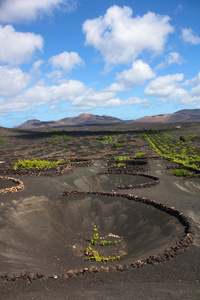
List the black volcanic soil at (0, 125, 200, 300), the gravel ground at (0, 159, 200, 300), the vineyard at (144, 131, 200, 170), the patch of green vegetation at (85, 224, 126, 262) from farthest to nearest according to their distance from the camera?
the vineyard at (144, 131, 200, 170)
the patch of green vegetation at (85, 224, 126, 262)
the black volcanic soil at (0, 125, 200, 300)
the gravel ground at (0, 159, 200, 300)

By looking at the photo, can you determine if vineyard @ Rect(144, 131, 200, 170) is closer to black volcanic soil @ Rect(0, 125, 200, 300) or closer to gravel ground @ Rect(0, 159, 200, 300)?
black volcanic soil @ Rect(0, 125, 200, 300)

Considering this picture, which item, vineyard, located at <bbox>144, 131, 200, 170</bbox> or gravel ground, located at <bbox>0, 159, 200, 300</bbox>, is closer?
gravel ground, located at <bbox>0, 159, 200, 300</bbox>

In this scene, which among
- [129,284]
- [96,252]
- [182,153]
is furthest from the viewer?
[182,153]

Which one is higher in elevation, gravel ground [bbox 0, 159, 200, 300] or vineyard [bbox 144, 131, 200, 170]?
vineyard [bbox 144, 131, 200, 170]

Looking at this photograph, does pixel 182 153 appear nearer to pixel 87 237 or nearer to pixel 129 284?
pixel 87 237

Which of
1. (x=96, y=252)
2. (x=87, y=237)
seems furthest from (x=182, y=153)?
(x=96, y=252)

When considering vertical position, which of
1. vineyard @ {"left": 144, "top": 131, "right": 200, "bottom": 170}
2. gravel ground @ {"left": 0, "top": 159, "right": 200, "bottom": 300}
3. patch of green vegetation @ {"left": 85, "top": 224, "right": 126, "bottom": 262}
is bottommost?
patch of green vegetation @ {"left": 85, "top": 224, "right": 126, "bottom": 262}

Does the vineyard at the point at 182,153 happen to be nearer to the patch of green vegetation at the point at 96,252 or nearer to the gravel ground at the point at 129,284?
the patch of green vegetation at the point at 96,252

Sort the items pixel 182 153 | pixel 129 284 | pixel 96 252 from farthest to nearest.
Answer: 1. pixel 182 153
2. pixel 96 252
3. pixel 129 284

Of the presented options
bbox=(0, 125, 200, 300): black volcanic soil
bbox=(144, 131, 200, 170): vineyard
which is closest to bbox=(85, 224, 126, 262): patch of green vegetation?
bbox=(0, 125, 200, 300): black volcanic soil
